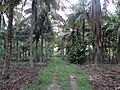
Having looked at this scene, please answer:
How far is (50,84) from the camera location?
13.9 metres

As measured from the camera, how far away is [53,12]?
32.8 m

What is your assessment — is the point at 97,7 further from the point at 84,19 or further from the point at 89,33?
the point at 89,33

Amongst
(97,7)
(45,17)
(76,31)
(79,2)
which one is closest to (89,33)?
(76,31)

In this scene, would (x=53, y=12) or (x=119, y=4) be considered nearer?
(x=119, y=4)

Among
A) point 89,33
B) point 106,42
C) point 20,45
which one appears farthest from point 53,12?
point 20,45

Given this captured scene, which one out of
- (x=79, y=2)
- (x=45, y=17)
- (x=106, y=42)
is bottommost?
(x=106, y=42)

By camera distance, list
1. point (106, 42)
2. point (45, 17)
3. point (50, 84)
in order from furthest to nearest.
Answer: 1. point (106, 42)
2. point (45, 17)
3. point (50, 84)

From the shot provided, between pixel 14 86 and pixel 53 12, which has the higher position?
pixel 53 12

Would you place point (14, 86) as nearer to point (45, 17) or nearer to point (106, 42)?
point (45, 17)

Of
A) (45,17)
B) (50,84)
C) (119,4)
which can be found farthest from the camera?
(45,17)

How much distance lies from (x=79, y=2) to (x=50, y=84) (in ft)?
82.8

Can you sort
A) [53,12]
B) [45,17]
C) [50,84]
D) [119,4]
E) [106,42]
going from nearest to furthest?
[50,84], [119,4], [53,12], [45,17], [106,42]

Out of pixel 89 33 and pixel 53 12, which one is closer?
pixel 53 12

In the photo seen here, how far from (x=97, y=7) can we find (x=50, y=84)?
855 cm
